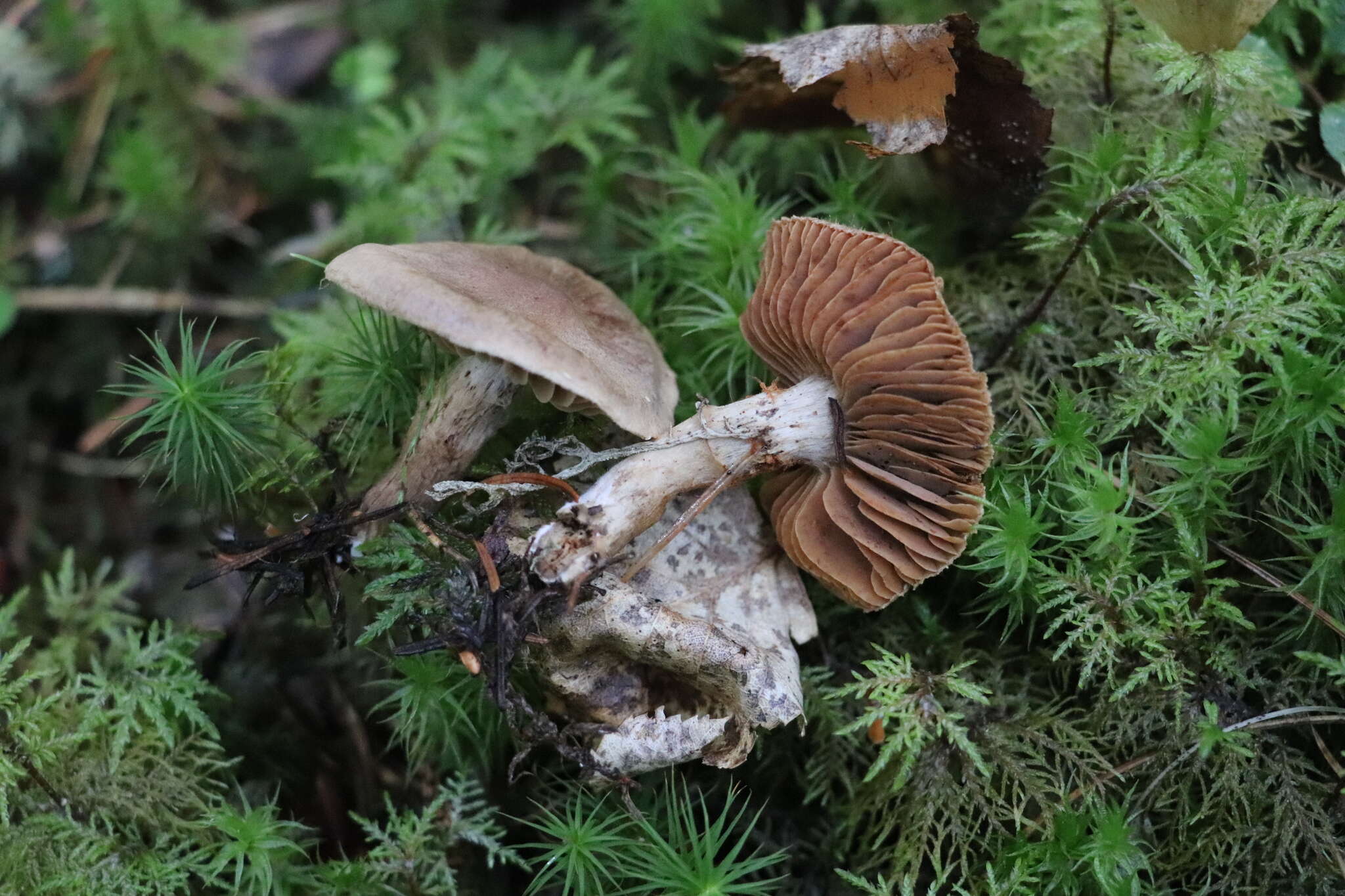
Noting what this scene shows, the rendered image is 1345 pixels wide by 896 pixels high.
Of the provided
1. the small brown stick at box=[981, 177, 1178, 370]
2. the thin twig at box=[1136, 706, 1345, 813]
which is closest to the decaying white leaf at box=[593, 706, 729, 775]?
the thin twig at box=[1136, 706, 1345, 813]

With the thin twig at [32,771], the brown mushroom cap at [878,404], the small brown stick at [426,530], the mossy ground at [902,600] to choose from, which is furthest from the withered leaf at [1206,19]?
the thin twig at [32,771]

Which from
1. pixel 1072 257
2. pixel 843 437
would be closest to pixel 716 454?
pixel 843 437

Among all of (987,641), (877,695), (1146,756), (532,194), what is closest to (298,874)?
(877,695)

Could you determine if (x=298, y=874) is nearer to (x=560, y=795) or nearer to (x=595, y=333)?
(x=560, y=795)

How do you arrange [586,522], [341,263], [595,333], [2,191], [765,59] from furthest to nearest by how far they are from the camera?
[2,191] → [765,59] → [595,333] → [586,522] → [341,263]

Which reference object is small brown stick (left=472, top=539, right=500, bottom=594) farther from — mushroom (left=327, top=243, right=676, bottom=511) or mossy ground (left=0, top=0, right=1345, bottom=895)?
mushroom (left=327, top=243, right=676, bottom=511)

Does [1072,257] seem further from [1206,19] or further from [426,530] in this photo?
[426,530]
